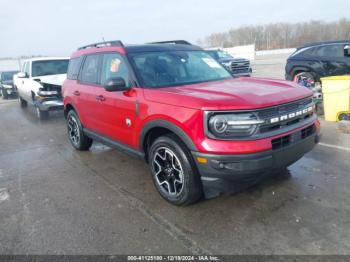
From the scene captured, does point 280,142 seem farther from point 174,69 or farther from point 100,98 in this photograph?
point 100,98

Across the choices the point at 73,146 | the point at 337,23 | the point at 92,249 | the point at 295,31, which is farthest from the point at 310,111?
the point at 295,31

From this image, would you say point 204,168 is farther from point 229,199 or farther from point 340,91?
point 340,91

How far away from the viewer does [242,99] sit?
10.0 ft

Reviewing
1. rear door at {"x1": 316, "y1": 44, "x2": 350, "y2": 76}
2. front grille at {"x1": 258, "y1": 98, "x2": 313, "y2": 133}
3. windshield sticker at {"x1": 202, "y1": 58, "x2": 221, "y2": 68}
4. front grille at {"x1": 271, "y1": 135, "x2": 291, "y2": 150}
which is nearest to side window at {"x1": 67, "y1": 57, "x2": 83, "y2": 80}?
windshield sticker at {"x1": 202, "y1": 58, "x2": 221, "y2": 68}

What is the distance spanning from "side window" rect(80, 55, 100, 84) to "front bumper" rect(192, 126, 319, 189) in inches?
104

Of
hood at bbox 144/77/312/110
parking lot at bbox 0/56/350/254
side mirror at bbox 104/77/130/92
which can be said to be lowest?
parking lot at bbox 0/56/350/254

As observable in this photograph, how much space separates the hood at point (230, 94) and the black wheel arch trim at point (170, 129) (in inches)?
9.4

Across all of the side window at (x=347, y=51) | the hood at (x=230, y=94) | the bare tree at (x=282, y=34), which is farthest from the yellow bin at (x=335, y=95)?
the bare tree at (x=282, y=34)

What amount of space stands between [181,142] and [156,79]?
3.44ft

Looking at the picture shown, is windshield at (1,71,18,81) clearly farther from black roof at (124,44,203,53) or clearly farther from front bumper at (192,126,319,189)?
front bumper at (192,126,319,189)

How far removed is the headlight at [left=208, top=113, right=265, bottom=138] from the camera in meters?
2.98

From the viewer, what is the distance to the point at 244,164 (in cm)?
296

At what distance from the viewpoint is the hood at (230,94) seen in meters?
3.03

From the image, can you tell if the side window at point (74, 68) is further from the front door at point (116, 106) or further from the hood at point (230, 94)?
the hood at point (230, 94)
